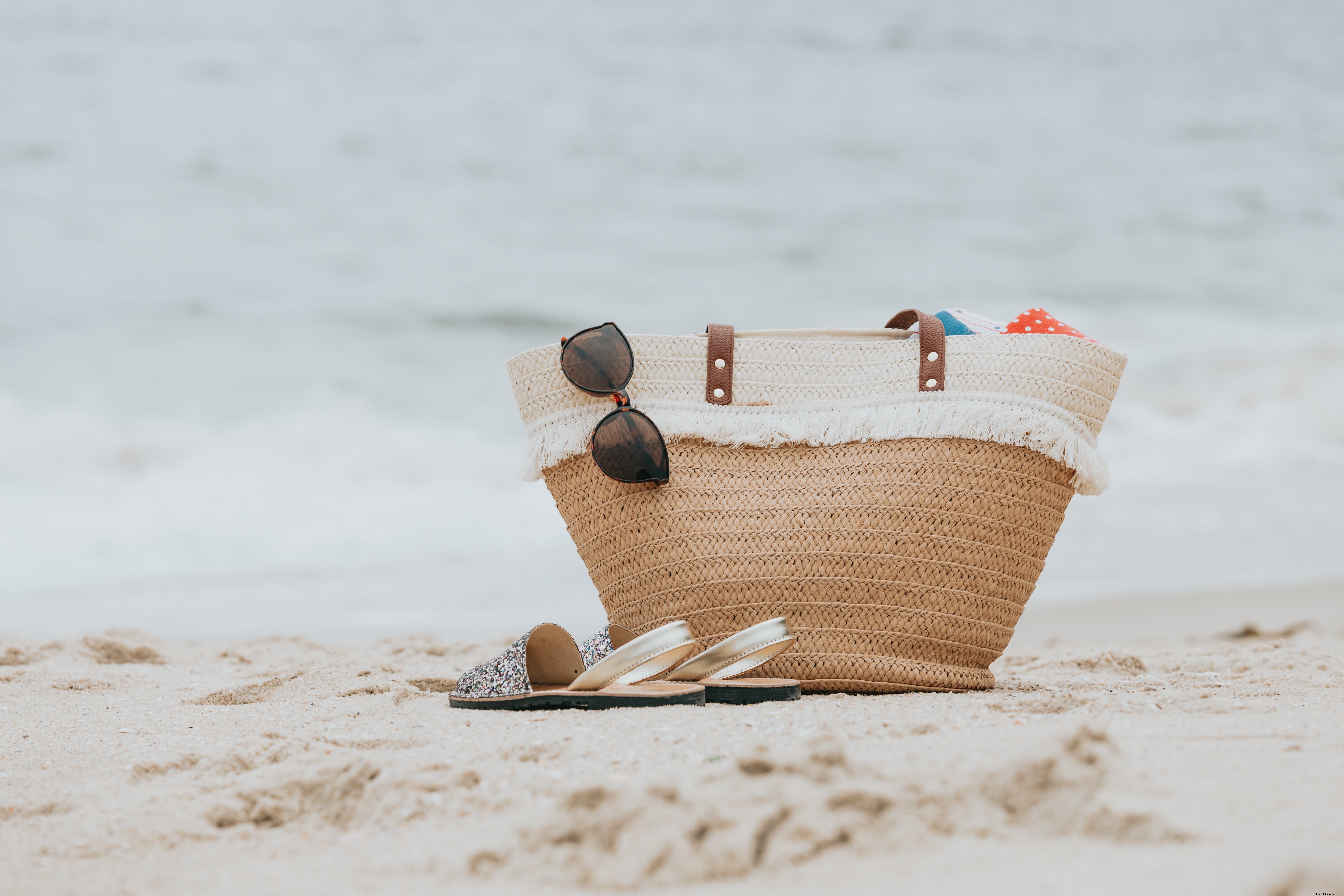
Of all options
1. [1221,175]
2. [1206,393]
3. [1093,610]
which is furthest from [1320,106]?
[1093,610]

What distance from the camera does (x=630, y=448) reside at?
74.1 inches

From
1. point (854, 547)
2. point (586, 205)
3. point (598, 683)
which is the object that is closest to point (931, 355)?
point (854, 547)

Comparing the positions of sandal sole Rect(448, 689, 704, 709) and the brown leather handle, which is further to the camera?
the brown leather handle

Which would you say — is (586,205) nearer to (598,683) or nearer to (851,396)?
(851,396)

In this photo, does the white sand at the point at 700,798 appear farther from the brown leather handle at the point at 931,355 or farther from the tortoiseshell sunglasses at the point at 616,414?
the brown leather handle at the point at 931,355

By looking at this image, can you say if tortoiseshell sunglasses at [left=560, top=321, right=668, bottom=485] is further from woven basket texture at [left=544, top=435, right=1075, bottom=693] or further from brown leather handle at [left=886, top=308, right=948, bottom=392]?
brown leather handle at [left=886, top=308, right=948, bottom=392]

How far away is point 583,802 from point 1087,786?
493 millimetres

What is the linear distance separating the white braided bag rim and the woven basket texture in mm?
34

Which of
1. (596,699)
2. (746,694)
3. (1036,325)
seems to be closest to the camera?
(596,699)

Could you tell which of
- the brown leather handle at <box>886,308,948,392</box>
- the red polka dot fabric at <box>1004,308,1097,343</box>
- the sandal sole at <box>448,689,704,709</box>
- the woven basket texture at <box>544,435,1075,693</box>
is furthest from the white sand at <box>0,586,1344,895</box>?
the red polka dot fabric at <box>1004,308,1097,343</box>

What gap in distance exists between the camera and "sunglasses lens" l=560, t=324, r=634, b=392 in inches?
75.4

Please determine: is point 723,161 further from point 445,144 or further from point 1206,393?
point 1206,393

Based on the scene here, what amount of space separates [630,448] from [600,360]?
0.19 m

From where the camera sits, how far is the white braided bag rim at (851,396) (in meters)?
1.88
